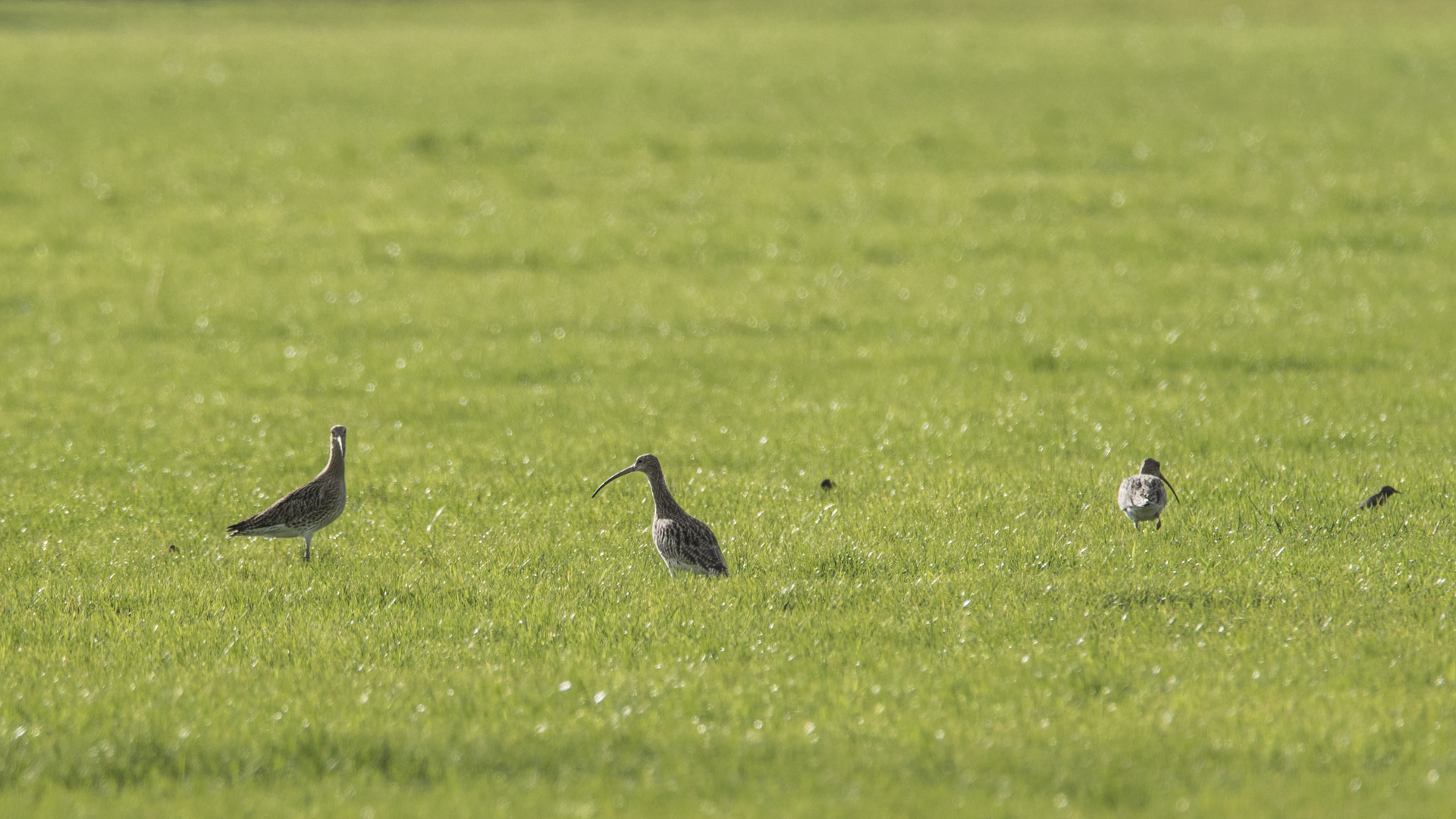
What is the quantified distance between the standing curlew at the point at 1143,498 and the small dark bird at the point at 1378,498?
1693 mm

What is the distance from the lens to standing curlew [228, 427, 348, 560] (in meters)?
11.4

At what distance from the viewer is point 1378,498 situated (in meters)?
12.0

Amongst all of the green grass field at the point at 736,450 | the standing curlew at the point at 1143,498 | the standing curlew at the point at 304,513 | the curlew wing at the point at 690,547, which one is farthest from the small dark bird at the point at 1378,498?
the standing curlew at the point at 304,513

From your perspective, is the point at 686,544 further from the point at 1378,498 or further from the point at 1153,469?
the point at 1378,498

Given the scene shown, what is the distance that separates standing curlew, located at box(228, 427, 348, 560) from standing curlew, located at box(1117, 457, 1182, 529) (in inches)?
253

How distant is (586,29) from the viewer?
60.5m

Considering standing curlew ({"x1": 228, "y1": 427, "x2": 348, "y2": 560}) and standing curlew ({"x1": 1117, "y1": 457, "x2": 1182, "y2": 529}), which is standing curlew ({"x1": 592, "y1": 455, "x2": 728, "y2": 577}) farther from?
standing curlew ({"x1": 1117, "y1": 457, "x2": 1182, "y2": 529})

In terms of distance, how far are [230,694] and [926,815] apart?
168 inches

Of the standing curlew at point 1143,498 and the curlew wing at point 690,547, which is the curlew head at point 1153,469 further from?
the curlew wing at point 690,547

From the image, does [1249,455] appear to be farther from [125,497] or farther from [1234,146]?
[1234,146]

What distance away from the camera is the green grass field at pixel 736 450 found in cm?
780

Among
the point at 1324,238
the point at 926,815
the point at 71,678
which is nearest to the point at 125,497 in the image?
the point at 71,678

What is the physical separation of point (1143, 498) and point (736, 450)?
4.93 meters

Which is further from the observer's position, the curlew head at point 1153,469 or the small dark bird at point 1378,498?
the curlew head at point 1153,469
